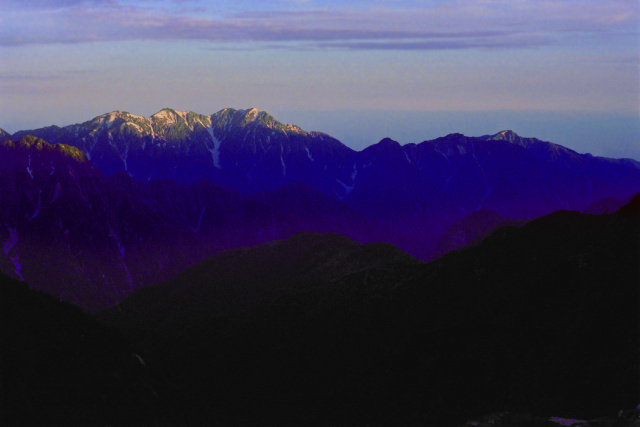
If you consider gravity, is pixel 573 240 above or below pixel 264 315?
above

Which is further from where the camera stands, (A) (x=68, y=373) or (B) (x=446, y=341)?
(B) (x=446, y=341)

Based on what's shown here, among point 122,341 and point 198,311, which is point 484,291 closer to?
point 122,341

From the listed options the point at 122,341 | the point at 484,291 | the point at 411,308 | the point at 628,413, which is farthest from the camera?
the point at 411,308

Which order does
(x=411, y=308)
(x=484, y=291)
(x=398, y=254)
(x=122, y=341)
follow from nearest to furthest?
(x=122, y=341), (x=484, y=291), (x=411, y=308), (x=398, y=254)

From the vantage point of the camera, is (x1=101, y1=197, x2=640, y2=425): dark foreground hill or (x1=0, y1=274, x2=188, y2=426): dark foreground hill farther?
(x1=101, y1=197, x2=640, y2=425): dark foreground hill

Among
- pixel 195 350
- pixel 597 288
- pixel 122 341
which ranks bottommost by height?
pixel 195 350

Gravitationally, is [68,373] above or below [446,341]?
above

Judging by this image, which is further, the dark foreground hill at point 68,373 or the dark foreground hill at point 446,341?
the dark foreground hill at point 446,341

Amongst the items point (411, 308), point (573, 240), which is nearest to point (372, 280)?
point (411, 308)
